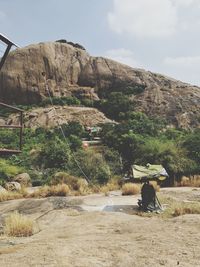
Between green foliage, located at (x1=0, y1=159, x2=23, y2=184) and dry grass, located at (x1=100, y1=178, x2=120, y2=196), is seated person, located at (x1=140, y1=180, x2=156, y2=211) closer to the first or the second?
dry grass, located at (x1=100, y1=178, x2=120, y2=196)

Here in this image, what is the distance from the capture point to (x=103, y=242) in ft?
35.1

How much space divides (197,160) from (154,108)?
22.9 metres

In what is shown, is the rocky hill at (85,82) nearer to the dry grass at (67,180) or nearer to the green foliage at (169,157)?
the green foliage at (169,157)

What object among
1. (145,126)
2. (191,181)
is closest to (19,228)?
(191,181)

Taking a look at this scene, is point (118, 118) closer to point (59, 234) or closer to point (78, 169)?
point (78, 169)

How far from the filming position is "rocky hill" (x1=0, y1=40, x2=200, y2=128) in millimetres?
53406

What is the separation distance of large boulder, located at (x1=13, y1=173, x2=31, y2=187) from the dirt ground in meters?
11.3

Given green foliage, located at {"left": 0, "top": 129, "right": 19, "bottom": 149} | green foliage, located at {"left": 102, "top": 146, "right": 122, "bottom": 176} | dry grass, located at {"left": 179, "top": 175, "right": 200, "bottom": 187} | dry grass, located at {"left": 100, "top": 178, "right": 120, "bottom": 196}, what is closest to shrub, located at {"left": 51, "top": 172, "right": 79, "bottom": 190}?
dry grass, located at {"left": 100, "top": 178, "right": 120, "bottom": 196}

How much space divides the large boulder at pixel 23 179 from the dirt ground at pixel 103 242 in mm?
11330

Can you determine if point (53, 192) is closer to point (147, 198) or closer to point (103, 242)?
point (147, 198)

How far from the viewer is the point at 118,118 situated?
51.9m

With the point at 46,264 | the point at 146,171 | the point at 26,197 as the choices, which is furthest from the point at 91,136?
the point at 46,264

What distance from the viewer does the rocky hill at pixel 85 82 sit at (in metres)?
53.4

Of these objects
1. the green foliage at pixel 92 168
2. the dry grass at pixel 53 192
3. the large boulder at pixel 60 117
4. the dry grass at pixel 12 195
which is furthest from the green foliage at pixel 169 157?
the large boulder at pixel 60 117
